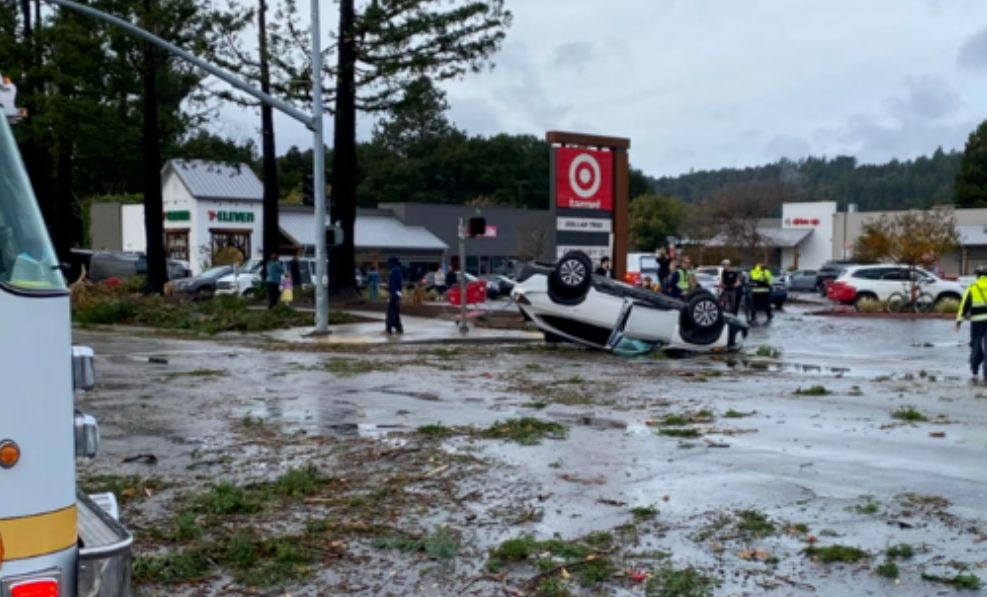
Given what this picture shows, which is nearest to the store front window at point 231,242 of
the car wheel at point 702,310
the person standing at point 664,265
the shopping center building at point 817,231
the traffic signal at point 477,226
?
the person standing at point 664,265

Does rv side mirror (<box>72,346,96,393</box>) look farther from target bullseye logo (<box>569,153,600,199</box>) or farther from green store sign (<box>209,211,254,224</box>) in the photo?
green store sign (<box>209,211,254,224</box>)

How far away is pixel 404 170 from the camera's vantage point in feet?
315

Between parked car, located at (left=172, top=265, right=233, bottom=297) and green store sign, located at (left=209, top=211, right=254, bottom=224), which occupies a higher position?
green store sign, located at (left=209, top=211, right=254, bottom=224)

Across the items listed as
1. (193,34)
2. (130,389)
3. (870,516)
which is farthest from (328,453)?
(193,34)

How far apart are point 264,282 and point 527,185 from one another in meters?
66.9

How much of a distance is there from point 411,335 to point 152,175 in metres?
15.8

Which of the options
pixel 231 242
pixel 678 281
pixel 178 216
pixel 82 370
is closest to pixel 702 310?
pixel 678 281

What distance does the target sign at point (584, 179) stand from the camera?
2864cm

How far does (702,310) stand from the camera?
1995 cm

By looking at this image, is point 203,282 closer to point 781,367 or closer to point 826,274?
point 781,367

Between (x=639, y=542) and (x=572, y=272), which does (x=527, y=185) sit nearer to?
(x=572, y=272)

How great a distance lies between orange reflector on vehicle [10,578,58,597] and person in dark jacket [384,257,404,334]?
20.8 meters

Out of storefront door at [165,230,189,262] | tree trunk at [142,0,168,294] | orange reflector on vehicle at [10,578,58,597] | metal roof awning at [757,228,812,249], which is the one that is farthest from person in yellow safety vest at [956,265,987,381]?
metal roof awning at [757,228,812,249]

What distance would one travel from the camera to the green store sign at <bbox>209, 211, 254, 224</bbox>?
59750 millimetres
